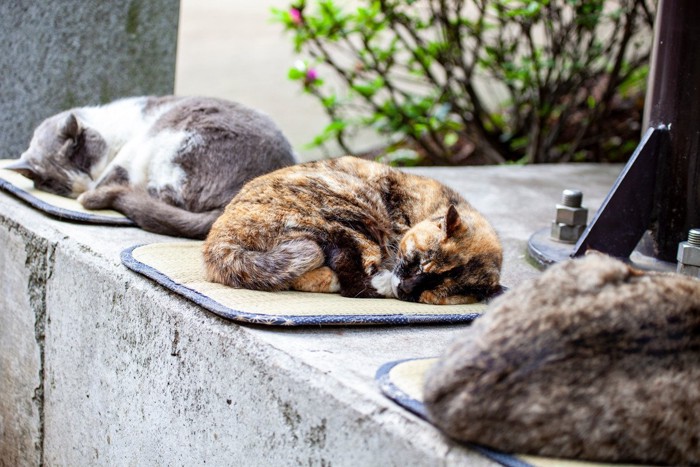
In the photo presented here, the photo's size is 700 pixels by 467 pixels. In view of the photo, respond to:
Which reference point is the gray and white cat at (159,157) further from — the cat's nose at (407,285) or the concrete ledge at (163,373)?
the cat's nose at (407,285)

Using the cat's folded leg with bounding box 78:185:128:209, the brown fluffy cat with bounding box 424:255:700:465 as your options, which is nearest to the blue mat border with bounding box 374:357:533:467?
the brown fluffy cat with bounding box 424:255:700:465

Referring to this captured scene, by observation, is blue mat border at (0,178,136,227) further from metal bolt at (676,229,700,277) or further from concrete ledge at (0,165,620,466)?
metal bolt at (676,229,700,277)

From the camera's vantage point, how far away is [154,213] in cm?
309

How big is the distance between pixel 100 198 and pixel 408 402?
78.8 inches

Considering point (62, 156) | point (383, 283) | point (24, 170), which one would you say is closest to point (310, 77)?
point (62, 156)

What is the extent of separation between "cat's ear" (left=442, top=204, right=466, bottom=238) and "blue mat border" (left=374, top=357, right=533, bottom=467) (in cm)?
54

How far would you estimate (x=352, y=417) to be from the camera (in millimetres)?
1686

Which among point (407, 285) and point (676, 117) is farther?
point (676, 117)

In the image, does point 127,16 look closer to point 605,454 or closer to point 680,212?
point 680,212

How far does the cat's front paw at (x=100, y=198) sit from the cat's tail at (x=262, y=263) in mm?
1014

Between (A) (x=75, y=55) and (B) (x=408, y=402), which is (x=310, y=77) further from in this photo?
(B) (x=408, y=402)

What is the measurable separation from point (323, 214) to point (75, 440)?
108cm

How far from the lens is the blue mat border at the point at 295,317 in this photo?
2.05m

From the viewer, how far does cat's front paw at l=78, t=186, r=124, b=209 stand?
3258 millimetres
